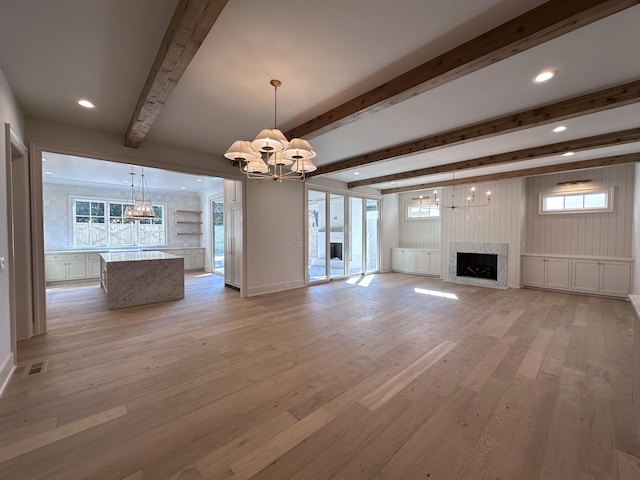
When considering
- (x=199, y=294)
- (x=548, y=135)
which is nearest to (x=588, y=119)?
(x=548, y=135)

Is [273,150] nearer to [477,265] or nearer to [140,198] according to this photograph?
[477,265]

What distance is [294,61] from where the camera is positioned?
2.38 m

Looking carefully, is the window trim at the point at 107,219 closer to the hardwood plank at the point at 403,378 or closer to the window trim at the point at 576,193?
the hardwood plank at the point at 403,378

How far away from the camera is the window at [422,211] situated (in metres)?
8.78

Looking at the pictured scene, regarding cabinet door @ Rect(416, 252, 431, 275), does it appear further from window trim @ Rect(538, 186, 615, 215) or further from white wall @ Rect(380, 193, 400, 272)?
window trim @ Rect(538, 186, 615, 215)

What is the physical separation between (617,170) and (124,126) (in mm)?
9491

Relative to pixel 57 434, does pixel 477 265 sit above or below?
above

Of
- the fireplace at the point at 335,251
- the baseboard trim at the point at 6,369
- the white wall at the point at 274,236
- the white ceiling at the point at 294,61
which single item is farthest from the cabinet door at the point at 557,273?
the baseboard trim at the point at 6,369

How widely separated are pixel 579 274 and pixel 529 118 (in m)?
4.72

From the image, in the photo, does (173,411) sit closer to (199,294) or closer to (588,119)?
(199,294)

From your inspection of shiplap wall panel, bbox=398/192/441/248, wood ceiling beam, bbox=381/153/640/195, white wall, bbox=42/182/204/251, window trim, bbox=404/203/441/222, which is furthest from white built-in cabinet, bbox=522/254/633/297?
white wall, bbox=42/182/204/251

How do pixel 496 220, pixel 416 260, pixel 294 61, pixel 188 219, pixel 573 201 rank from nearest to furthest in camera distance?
1. pixel 294 61
2. pixel 573 201
3. pixel 496 220
4. pixel 416 260
5. pixel 188 219

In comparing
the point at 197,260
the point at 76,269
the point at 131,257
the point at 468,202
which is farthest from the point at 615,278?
the point at 76,269

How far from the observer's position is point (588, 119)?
3572 millimetres
